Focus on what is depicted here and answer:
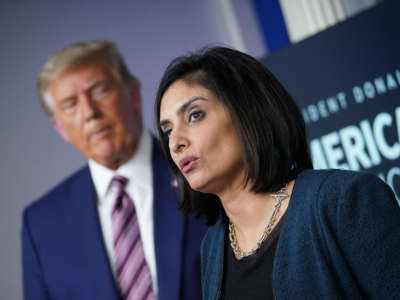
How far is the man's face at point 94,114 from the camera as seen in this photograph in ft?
6.56

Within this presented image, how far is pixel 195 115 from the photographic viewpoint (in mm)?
1368

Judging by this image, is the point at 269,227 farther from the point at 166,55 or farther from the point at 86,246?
the point at 166,55

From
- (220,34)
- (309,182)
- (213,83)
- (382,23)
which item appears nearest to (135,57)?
(220,34)

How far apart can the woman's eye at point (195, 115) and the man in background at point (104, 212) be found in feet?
2.07

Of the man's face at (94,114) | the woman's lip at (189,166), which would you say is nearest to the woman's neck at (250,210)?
the woman's lip at (189,166)

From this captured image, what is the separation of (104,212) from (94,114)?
39 centimetres

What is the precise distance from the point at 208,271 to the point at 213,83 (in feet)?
1.91

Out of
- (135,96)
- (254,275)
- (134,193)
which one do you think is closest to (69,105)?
Answer: (135,96)

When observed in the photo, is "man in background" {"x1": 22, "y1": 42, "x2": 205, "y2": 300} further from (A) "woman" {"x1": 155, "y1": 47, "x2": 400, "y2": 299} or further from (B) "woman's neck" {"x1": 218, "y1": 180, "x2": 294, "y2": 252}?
(B) "woman's neck" {"x1": 218, "y1": 180, "x2": 294, "y2": 252}

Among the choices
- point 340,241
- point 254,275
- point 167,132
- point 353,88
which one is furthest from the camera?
point 353,88

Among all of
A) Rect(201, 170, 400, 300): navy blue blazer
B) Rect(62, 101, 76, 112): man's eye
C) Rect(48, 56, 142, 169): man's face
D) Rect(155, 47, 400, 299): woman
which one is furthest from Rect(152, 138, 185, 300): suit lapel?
Rect(201, 170, 400, 300): navy blue blazer

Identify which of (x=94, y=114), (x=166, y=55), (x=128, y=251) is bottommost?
(x=128, y=251)

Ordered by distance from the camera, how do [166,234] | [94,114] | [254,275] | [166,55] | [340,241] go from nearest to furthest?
1. [340,241]
2. [254,275]
3. [166,234]
4. [94,114]
5. [166,55]

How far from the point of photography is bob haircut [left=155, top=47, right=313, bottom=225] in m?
1.32
